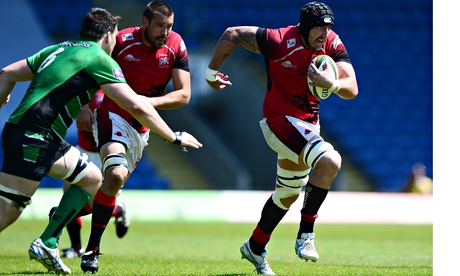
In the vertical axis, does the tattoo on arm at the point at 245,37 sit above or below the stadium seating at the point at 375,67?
above

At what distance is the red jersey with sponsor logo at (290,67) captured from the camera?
283 inches

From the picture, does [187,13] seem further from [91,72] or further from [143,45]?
[91,72]

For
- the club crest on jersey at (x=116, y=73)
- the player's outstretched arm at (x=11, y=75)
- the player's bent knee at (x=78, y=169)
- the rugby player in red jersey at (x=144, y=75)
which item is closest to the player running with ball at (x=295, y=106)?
the rugby player in red jersey at (x=144, y=75)

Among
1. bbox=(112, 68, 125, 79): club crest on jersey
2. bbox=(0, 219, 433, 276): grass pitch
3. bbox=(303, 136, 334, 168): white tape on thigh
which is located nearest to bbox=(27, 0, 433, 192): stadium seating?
bbox=(0, 219, 433, 276): grass pitch

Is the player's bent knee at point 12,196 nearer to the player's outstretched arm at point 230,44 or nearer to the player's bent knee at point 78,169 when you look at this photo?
the player's bent knee at point 78,169

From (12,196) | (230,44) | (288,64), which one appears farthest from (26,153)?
(288,64)

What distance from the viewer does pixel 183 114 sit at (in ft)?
68.0

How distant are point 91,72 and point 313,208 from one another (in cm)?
241

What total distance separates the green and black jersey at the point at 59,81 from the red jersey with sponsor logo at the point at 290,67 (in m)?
1.84

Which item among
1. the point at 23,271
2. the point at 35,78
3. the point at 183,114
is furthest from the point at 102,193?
the point at 183,114

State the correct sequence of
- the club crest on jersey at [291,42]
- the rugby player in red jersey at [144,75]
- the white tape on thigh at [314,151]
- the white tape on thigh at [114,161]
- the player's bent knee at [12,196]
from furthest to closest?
1. the rugby player in red jersey at [144,75]
2. the club crest on jersey at [291,42]
3. the white tape on thigh at [114,161]
4. the white tape on thigh at [314,151]
5. the player's bent knee at [12,196]

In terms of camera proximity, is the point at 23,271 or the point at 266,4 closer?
the point at 23,271

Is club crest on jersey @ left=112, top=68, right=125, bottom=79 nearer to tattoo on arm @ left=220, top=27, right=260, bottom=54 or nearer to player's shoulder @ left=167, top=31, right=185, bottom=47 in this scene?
tattoo on arm @ left=220, top=27, right=260, bottom=54
